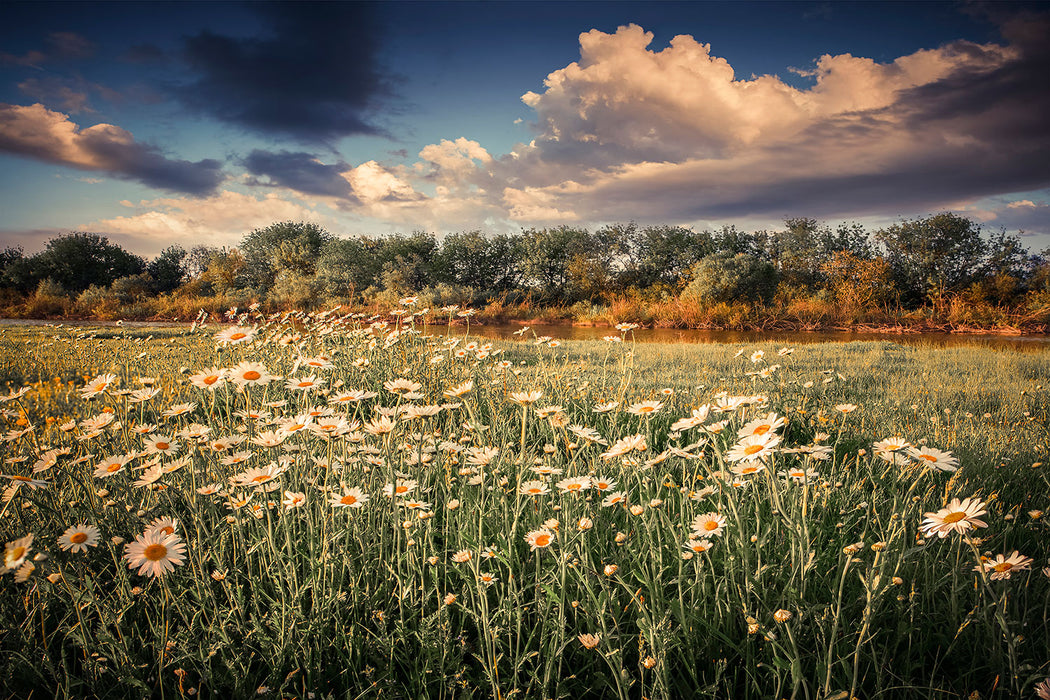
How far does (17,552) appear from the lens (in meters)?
1.04

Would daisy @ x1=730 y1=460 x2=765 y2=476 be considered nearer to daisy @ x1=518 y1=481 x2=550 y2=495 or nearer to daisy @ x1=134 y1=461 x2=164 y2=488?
daisy @ x1=518 y1=481 x2=550 y2=495

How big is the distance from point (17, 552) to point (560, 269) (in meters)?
29.8

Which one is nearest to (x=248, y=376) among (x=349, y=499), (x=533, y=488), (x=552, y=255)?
(x=349, y=499)

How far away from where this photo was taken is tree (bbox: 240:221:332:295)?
28.9 metres

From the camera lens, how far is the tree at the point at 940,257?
885 inches

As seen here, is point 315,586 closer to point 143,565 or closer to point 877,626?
point 143,565

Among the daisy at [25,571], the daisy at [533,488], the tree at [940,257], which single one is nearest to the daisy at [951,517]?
the daisy at [533,488]

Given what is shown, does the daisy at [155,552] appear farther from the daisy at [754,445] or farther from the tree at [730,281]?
the tree at [730,281]

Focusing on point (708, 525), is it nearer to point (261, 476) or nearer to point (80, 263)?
point (261, 476)

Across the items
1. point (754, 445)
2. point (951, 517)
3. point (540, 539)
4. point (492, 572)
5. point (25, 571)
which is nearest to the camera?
point (25, 571)

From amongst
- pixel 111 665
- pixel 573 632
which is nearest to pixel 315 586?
pixel 111 665

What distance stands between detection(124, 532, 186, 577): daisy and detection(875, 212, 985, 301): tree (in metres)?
28.5

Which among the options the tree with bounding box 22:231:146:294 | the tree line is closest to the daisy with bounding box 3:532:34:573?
the tree line

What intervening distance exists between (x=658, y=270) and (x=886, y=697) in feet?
95.7
